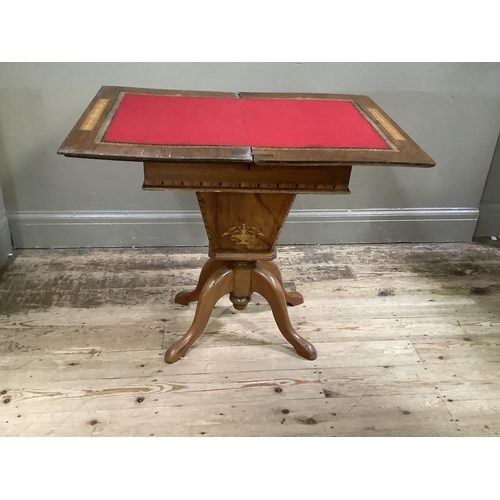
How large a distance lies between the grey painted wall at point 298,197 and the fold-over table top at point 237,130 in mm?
449

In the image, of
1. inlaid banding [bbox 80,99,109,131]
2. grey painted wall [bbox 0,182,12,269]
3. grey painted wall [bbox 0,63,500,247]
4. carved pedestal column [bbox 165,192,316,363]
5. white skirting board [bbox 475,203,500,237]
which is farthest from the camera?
white skirting board [bbox 475,203,500,237]

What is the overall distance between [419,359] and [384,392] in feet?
0.78

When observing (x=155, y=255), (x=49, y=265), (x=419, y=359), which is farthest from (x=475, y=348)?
(x=49, y=265)

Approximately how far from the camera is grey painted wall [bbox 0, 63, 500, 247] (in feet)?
6.79

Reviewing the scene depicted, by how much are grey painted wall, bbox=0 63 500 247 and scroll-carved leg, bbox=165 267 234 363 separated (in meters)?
0.76

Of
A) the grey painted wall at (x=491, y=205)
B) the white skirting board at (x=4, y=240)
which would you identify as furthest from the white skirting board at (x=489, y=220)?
the white skirting board at (x=4, y=240)

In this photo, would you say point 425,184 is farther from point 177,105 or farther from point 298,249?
point 177,105

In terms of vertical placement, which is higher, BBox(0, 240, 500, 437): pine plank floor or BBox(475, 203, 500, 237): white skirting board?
BBox(475, 203, 500, 237): white skirting board

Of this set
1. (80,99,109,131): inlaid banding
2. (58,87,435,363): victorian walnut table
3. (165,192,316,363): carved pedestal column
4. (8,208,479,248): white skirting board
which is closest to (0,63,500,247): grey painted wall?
(8,208,479,248): white skirting board

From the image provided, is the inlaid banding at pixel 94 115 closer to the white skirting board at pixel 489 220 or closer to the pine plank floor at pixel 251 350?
the pine plank floor at pixel 251 350

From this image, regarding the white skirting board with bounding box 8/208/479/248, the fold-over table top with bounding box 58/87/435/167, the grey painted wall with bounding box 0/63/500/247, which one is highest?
the fold-over table top with bounding box 58/87/435/167

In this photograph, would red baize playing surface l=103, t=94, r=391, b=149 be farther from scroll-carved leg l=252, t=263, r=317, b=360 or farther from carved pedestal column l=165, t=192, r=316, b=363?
scroll-carved leg l=252, t=263, r=317, b=360

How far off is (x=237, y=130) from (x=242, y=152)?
6.6 inches

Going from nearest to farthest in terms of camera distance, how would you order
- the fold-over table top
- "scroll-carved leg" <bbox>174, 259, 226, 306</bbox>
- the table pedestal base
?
the fold-over table top
the table pedestal base
"scroll-carved leg" <bbox>174, 259, 226, 306</bbox>
